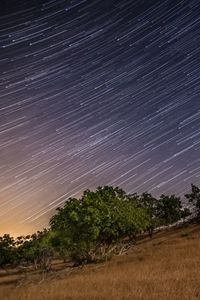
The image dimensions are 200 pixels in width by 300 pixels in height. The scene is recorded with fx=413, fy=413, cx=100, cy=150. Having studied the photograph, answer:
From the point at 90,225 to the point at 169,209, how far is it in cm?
5596

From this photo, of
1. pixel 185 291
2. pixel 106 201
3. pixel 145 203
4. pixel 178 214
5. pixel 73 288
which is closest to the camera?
pixel 185 291

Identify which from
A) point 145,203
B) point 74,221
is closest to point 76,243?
point 74,221

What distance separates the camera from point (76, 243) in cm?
3753

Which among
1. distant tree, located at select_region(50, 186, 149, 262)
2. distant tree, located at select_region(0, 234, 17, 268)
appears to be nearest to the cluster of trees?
distant tree, located at select_region(50, 186, 149, 262)

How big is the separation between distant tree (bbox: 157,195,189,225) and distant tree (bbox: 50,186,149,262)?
1779 inches

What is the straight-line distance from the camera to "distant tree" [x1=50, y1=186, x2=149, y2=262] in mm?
37594

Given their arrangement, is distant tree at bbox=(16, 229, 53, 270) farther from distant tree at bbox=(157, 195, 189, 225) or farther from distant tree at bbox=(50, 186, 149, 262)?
distant tree at bbox=(157, 195, 189, 225)

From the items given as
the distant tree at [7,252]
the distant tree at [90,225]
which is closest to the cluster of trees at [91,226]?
the distant tree at [90,225]

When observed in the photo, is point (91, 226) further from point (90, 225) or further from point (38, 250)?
point (38, 250)

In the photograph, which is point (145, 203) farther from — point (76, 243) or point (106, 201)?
point (76, 243)

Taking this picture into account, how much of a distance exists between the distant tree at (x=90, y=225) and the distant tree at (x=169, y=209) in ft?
148

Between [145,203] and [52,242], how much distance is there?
4568cm

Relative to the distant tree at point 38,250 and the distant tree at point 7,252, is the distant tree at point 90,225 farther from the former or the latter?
the distant tree at point 7,252

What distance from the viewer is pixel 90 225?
124 ft
